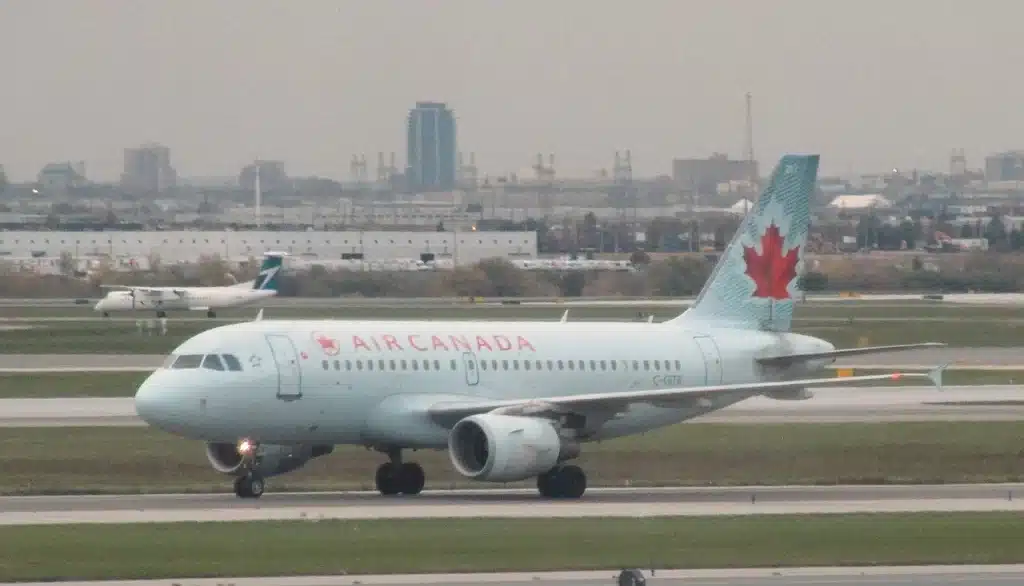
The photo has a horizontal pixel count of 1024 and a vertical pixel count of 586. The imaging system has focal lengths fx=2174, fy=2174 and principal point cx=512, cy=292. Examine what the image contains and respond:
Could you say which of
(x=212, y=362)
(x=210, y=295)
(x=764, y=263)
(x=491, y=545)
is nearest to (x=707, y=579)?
(x=491, y=545)

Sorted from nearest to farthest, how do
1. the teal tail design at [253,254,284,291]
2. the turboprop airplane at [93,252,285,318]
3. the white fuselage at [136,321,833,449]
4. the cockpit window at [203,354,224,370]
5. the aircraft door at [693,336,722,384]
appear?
the white fuselage at [136,321,833,449] → the cockpit window at [203,354,224,370] → the aircraft door at [693,336,722,384] → the turboprop airplane at [93,252,285,318] → the teal tail design at [253,254,284,291]

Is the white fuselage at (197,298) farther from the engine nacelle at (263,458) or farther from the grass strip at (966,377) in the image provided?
the engine nacelle at (263,458)

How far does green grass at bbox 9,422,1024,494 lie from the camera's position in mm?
48312

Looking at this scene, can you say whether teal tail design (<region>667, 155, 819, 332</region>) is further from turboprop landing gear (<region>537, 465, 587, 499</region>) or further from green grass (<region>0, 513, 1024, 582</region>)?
green grass (<region>0, 513, 1024, 582</region>)

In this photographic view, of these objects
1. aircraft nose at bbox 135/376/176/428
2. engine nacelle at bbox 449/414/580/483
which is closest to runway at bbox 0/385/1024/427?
aircraft nose at bbox 135/376/176/428

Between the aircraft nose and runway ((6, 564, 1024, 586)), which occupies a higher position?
the aircraft nose

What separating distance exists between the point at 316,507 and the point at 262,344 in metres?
4.09

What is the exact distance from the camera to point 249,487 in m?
43.6

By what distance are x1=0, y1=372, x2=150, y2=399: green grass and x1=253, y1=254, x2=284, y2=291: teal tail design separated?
60977 mm

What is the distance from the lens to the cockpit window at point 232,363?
141ft

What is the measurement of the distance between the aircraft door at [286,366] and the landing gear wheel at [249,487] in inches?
74.4

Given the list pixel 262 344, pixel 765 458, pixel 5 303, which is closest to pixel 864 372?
pixel 765 458

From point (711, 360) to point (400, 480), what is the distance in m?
8.67

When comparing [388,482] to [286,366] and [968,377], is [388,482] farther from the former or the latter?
[968,377]
